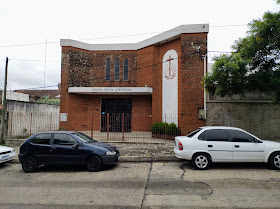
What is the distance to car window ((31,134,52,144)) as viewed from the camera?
Result: 7608mm

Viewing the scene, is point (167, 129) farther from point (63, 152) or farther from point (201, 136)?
point (63, 152)

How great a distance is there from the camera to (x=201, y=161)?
7109 millimetres

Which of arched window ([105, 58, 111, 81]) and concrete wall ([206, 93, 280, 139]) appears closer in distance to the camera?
concrete wall ([206, 93, 280, 139])

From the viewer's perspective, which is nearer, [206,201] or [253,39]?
[206,201]

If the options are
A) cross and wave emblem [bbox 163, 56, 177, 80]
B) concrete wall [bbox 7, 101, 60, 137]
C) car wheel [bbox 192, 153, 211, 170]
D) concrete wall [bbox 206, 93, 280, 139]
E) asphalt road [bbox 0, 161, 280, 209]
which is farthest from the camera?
cross and wave emblem [bbox 163, 56, 177, 80]

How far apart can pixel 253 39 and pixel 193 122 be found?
5780mm

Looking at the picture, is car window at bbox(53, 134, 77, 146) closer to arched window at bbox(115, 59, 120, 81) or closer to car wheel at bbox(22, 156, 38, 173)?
car wheel at bbox(22, 156, 38, 173)

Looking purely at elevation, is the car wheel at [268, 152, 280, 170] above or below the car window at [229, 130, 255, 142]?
below

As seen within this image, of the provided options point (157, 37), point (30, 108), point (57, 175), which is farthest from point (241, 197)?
point (30, 108)

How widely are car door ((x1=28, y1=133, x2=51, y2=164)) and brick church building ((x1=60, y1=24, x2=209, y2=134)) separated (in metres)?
5.52

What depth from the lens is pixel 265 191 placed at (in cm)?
511

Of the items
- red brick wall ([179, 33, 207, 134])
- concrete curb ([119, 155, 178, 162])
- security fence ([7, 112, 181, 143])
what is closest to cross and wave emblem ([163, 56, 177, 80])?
red brick wall ([179, 33, 207, 134])

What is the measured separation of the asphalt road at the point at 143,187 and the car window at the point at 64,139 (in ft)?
3.30

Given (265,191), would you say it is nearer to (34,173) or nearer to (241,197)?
(241,197)
